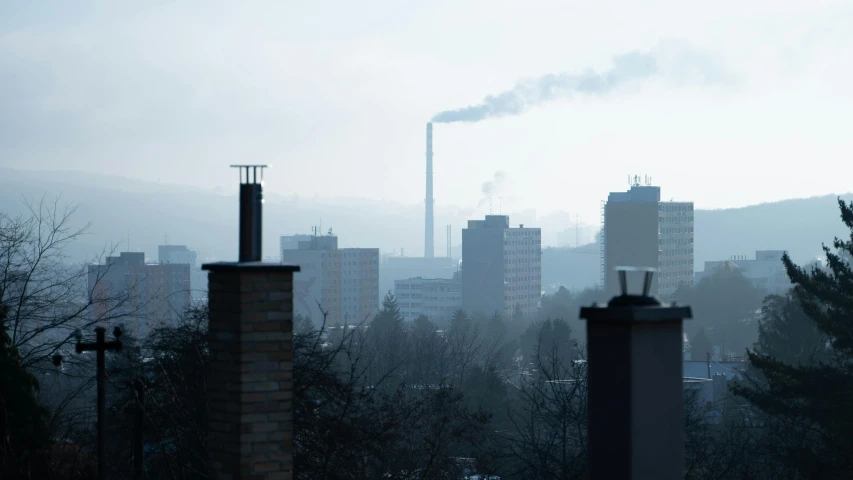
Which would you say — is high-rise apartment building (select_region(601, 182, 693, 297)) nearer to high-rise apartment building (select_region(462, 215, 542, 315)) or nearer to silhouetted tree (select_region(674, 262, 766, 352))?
high-rise apartment building (select_region(462, 215, 542, 315))

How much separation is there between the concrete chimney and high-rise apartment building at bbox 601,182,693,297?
100572mm

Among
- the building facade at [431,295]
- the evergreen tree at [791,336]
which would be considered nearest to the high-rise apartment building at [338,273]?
the building facade at [431,295]

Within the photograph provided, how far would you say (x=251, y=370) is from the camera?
542 centimetres

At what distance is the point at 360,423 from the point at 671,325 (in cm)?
1220

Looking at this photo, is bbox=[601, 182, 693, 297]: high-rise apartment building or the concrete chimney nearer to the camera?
the concrete chimney

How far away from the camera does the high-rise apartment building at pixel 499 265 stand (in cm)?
11862

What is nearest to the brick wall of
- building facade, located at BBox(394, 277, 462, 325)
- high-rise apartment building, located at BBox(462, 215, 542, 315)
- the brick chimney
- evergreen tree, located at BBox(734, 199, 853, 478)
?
the brick chimney

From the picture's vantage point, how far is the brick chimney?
5398 millimetres

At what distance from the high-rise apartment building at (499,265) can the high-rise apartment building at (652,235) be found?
15.7 meters

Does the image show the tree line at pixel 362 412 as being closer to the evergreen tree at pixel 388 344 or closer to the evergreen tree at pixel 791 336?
the evergreen tree at pixel 791 336

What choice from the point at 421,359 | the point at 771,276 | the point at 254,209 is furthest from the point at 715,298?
the point at 254,209

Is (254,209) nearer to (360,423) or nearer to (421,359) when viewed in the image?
(360,423)

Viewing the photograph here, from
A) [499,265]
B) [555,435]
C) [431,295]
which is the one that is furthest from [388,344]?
[431,295]

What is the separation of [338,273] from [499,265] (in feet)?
71.5
